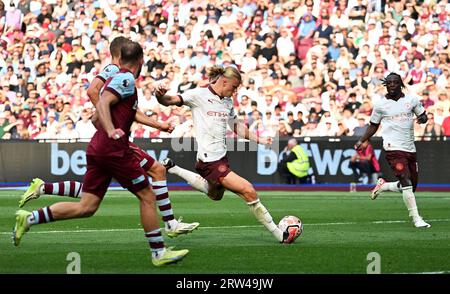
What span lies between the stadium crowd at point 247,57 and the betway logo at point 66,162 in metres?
0.76

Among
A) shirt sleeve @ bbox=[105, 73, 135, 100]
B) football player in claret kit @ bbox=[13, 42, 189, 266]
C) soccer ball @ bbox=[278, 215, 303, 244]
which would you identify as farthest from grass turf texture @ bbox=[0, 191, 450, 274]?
shirt sleeve @ bbox=[105, 73, 135, 100]

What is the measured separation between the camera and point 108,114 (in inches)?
457

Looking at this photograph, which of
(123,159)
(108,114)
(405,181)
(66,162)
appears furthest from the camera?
(66,162)

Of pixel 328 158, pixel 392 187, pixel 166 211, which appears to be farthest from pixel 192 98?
pixel 328 158

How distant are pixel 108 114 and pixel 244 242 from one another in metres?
3.67

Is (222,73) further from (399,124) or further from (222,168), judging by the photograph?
(399,124)

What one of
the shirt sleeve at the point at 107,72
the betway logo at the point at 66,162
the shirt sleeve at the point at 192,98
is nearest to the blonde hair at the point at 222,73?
the shirt sleeve at the point at 192,98

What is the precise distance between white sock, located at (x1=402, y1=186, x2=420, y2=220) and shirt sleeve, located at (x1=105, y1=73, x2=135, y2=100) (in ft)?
23.0

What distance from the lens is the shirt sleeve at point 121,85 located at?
11734mm

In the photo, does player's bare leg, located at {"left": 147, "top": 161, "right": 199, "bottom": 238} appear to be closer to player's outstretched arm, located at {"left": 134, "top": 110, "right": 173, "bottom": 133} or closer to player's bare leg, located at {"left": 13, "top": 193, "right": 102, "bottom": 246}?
player's outstretched arm, located at {"left": 134, "top": 110, "right": 173, "bottom": 133}

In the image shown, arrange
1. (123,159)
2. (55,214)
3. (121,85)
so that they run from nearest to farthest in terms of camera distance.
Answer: (121,85)
(123,159)
(55,214)

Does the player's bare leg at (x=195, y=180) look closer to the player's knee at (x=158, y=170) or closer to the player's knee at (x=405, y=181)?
the player's knee at (x=158, y=170)
